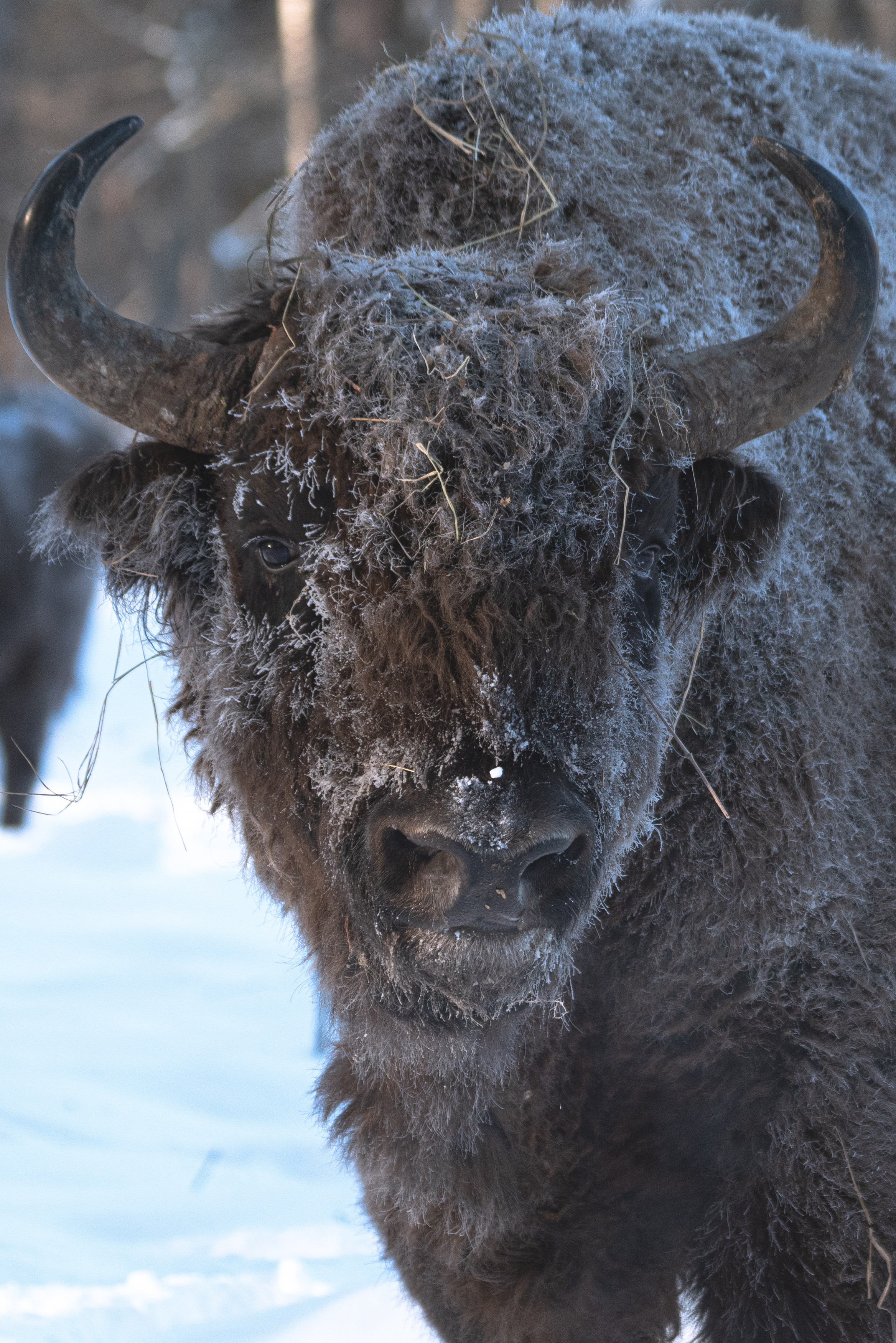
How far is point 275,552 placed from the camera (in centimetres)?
246

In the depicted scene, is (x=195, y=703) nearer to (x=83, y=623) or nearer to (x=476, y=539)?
(x=476, y=539)

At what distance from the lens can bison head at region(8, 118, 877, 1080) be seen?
214cm

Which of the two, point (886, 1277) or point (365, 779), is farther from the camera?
point (886, 1277)

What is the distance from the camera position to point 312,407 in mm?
2352

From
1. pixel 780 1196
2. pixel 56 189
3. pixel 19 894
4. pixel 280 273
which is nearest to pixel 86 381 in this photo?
pixel 56 189

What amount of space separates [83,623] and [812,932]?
737 centimetres

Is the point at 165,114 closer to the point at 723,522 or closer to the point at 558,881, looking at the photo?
the point at 723,522

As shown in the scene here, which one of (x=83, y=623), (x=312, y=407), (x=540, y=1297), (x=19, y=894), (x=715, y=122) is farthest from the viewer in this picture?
(x=83, y=623)

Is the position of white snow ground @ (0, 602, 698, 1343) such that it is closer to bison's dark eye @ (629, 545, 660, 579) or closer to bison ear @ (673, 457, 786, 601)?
bison's dark eye @ (629, 545, 660, 579)

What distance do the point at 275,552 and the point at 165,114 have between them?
22386 mm

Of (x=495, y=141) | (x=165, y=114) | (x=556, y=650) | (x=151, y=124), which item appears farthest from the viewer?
(x=165, y=114)

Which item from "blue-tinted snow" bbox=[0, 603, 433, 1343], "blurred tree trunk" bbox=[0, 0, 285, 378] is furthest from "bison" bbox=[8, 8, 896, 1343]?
"blurred tree trunk" bbox=[0, 0, 285, 378]

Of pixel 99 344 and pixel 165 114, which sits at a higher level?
pixel 165 114

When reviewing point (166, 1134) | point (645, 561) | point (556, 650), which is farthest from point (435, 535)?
point (166, 1134)
